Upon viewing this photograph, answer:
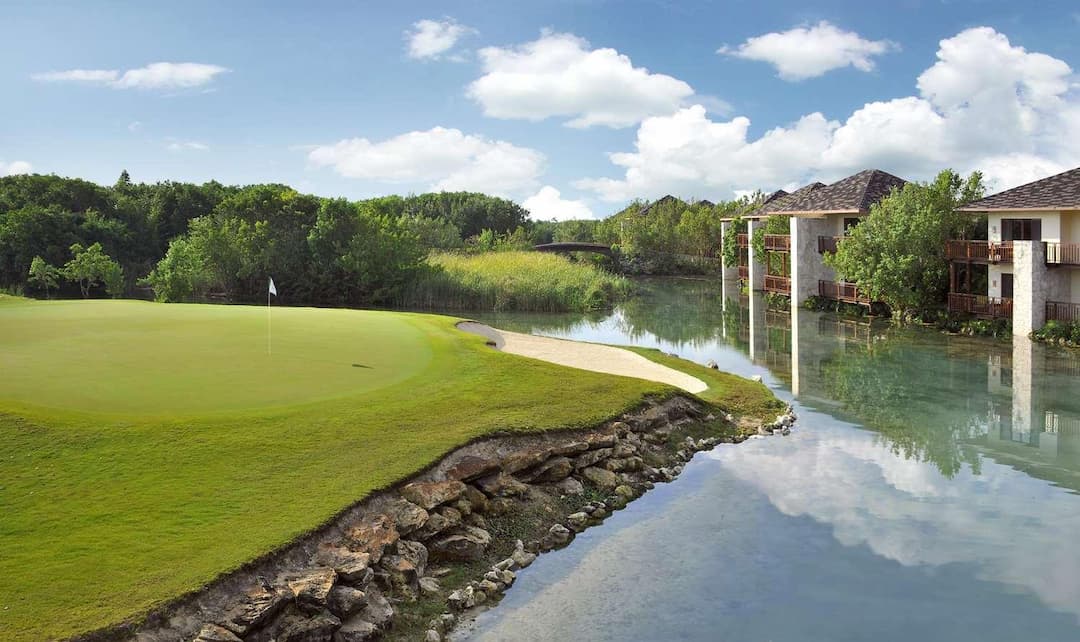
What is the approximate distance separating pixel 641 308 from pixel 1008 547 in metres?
30.5

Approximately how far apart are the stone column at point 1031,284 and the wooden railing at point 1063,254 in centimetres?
19

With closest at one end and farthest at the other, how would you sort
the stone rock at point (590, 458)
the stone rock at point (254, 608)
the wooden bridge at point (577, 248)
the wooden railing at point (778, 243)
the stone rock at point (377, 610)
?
the stone rock at point (254, 608), the stone rock at point (377, 610), the stone rock at point (590, 458), the wooden railing at point (778, 243), the wooden bridge at point (577, 248)

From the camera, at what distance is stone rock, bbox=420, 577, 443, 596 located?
999 centimetres

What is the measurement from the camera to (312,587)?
902 cm

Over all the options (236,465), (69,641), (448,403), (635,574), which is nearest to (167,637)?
(69,641)

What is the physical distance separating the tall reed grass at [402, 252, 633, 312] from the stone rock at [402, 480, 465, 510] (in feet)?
96.3

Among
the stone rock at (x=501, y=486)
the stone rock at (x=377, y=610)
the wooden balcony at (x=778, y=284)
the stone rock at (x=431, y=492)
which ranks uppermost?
the wooden balcony at (x=778, y=284)

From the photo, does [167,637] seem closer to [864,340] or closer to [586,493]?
[586,493]

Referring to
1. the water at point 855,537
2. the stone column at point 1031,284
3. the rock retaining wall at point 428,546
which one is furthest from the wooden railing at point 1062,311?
the rock retaining wall at point 428,546

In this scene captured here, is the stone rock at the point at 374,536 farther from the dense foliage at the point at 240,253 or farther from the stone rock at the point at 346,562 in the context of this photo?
the dense foliage at the point at 240,253

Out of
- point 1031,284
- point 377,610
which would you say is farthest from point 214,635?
point 1031,284

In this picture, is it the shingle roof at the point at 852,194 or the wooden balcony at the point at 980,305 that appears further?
the shingle roof at the point at 852,194

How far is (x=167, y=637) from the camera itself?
8094mm

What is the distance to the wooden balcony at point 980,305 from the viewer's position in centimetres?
2941
